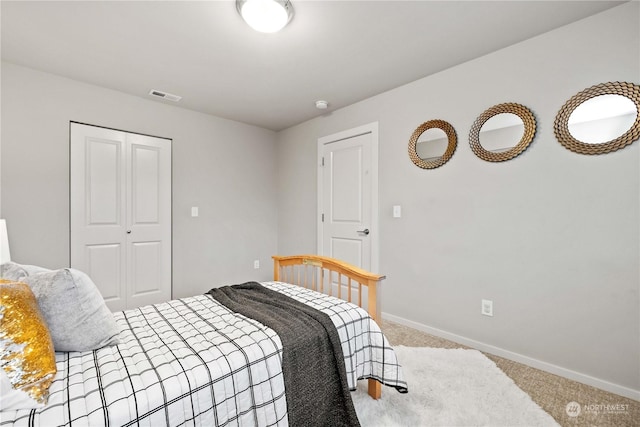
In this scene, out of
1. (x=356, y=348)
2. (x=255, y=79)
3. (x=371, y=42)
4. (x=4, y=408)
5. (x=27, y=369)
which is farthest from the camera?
(x=255, y=79)

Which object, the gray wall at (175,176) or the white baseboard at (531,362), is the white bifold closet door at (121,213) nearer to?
the gray wall at (175,176)

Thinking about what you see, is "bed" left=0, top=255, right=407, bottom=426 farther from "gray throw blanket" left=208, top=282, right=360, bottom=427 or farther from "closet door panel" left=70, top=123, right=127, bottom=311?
"closet door panel" left=70, top=123, right=127, bottom=311

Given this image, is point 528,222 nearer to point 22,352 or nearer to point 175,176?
point 22,352

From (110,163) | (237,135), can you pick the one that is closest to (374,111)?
(237,135)

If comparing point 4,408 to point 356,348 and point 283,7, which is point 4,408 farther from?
point 283,7

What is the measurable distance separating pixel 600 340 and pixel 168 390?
8.27 ft

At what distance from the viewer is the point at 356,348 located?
62.8 inches

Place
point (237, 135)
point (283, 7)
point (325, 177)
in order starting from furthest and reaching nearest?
1. point (237, 135)
2. point (325, 177)
3. point (283, 7)

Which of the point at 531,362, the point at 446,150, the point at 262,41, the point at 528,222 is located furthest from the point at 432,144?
the point at 531,362

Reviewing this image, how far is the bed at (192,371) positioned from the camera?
93 cm

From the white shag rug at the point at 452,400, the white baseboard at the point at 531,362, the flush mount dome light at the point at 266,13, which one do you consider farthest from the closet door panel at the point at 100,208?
the white baseboard at the point at 531,362

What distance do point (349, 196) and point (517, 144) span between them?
1.72 meters

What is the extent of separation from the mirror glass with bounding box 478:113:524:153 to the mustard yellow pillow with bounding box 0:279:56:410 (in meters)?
2.89

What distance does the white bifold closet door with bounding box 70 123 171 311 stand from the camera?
2.88 m
